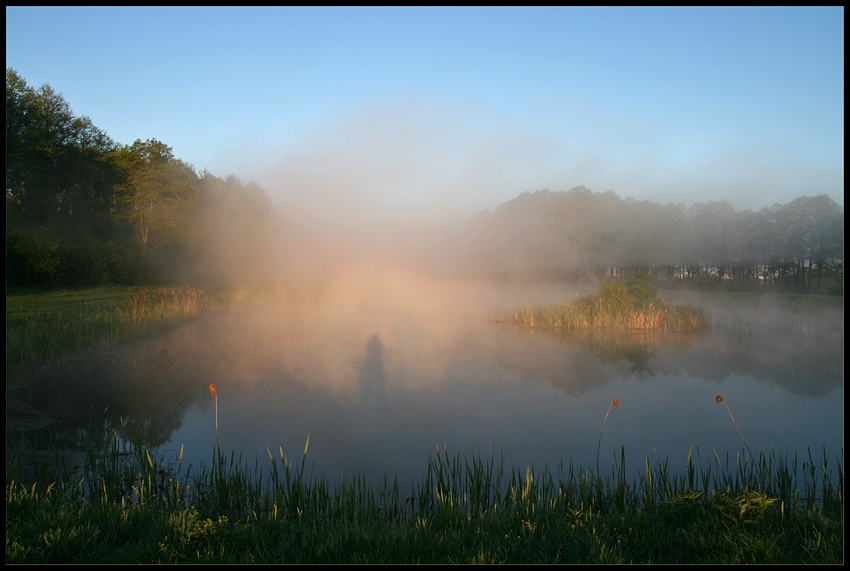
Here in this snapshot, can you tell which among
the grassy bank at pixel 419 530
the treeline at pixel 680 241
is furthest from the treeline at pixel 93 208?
the treeline at pixel 680 241

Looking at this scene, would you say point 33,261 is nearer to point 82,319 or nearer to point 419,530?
point 82,319

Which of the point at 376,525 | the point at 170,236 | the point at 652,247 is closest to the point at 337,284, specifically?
the point at 170,236

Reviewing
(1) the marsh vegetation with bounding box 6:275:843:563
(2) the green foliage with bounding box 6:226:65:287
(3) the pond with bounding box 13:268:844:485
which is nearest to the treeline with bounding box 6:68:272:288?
(2) the green foliage with bounding box 6:226:65:287

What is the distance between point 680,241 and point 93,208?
27316mm

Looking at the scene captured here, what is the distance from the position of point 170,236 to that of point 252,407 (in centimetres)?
1689

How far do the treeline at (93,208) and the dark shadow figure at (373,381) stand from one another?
10.5 metres

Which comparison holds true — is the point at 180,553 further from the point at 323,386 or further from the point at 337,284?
the point at 337,284

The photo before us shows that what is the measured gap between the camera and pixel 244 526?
2.67 metres

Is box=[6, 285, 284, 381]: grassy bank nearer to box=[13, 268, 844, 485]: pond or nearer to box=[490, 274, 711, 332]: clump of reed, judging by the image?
box=[13, 268, 844, 485]: pond

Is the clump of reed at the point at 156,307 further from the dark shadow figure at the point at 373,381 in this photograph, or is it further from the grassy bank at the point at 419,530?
the grassy bank at the point at 419,530

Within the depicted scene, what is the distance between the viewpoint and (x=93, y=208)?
21109 millimetres

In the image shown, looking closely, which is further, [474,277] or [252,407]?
[474,277]

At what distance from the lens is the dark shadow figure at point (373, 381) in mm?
6395

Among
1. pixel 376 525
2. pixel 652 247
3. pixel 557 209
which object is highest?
pixel 557 209
